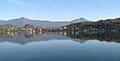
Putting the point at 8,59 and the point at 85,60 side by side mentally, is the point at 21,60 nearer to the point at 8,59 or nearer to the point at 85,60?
the point at 8,59

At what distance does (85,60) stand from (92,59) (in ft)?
4.94

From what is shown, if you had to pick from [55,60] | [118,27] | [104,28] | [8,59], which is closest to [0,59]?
[8,59]

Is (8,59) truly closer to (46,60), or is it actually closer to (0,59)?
(0,59)

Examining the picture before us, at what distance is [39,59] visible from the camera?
3597cm

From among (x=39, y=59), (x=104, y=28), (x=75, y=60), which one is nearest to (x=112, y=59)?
(x=75, y=60)

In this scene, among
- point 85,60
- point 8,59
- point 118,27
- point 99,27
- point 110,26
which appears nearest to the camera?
point 85,60

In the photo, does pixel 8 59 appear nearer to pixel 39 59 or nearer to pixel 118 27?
pixel 39 59

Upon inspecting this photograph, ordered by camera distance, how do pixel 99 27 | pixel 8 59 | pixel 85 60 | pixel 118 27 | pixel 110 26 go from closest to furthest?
pixel 85 60 < pixel 8 59 < pixel 118 27 < pixel 110 26 < pixel 99 27

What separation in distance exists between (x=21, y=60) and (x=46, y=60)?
12.9ft

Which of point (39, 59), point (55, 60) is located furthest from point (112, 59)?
point (39, 59)

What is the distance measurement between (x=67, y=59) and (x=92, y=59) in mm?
3919

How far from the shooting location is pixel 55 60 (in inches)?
1357

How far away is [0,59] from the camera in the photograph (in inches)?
1453

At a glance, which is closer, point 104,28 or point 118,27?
point 118,27
